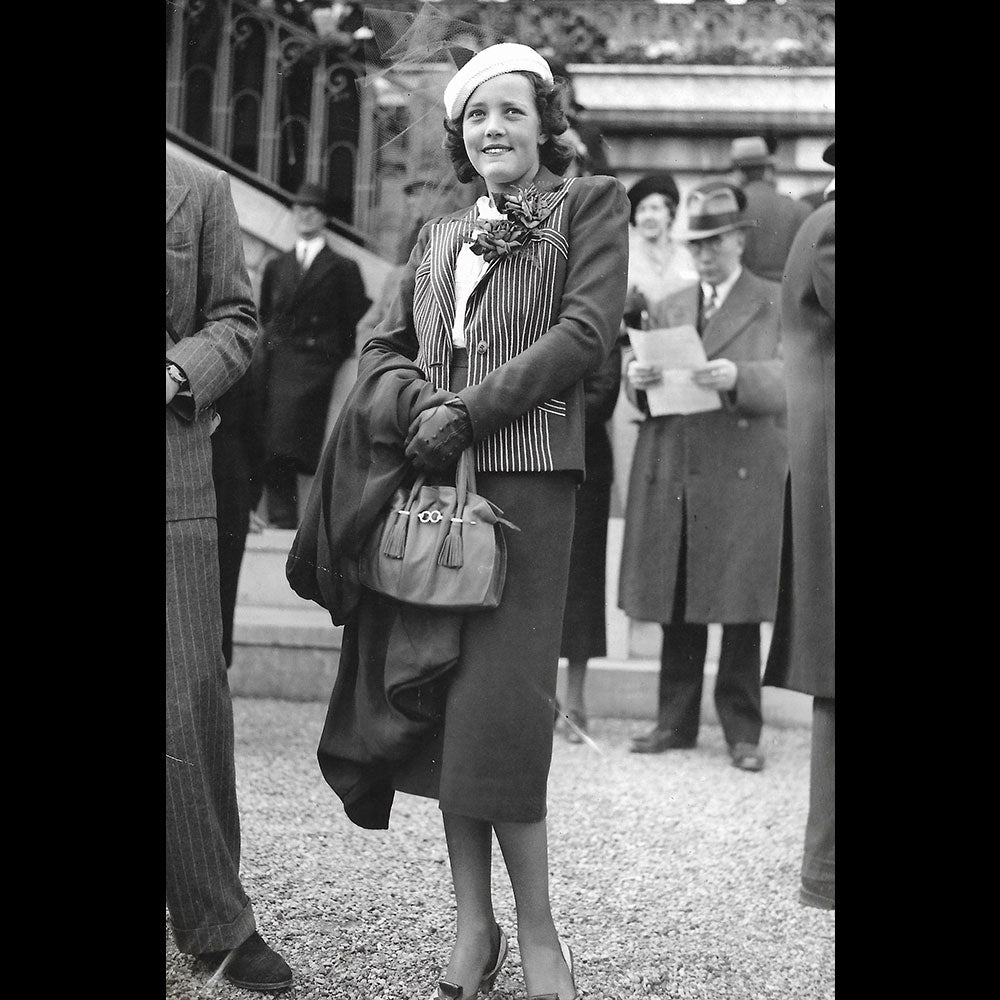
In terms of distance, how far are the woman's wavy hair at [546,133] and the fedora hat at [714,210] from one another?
1994 millimetres

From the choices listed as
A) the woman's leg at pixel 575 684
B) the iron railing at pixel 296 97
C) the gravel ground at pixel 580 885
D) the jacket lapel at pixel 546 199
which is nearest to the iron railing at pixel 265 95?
the iron railing at pixel 296 97

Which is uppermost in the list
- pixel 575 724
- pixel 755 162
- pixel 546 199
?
pixel 755 162

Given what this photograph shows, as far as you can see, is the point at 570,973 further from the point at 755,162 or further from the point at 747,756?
the point at 755,162

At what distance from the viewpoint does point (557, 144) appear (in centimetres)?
285

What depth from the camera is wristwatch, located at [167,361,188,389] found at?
2836 mm

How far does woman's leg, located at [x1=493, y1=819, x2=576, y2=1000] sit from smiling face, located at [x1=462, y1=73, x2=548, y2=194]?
1380 millimetres

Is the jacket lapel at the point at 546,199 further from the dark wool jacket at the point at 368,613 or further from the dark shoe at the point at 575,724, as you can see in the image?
the dark shoe at the point at 575,724

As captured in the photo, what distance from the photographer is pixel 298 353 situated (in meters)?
3.48

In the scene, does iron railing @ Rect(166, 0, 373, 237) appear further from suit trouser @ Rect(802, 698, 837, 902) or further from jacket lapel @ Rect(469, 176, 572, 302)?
suit trouser @ Rect(802, 698, 837, 902)

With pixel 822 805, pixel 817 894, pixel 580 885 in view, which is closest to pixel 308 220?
pixel 580 885

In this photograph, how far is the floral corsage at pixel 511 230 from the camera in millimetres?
2732

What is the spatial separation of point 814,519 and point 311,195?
5.74ft
